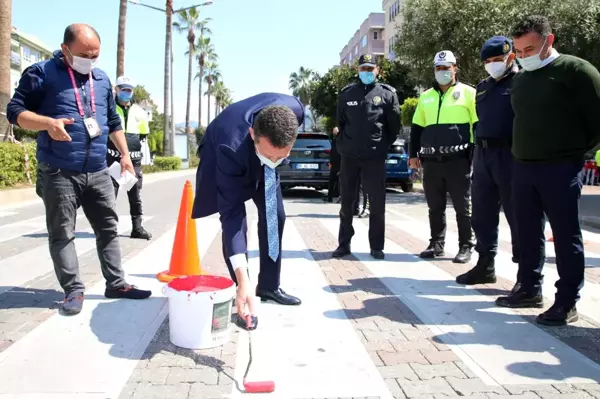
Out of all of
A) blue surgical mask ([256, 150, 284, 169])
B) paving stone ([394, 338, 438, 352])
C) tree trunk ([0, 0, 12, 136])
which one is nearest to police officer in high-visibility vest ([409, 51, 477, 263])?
paving stone ([394, 338, 438, 352])

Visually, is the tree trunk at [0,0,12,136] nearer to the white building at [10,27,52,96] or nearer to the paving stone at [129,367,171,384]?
the paving stone at [129,367,171,384]

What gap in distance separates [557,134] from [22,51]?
6244 cm

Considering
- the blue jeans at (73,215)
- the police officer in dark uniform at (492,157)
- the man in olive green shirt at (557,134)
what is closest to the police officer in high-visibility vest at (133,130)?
the blue jeans at (73,215)

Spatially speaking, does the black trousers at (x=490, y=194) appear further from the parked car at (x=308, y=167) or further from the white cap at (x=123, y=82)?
the parked car at (x=308, y=167)

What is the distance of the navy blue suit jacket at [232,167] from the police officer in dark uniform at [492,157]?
1.89 meters

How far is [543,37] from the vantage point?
3.76 m

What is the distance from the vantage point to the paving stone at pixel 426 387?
8.92 feet

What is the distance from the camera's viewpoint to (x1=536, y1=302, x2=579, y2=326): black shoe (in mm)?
3744

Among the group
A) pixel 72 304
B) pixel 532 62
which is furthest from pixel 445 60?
pixel 72 304

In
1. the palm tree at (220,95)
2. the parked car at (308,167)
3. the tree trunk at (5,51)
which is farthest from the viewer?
the palm tree at (220,95)

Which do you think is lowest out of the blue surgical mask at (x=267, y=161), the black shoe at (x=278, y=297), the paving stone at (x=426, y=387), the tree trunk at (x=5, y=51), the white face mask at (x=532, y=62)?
the paving stone at (x=426, y=387)

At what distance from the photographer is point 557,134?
12.2 ft

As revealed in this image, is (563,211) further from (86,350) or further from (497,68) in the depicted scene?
(86,350)

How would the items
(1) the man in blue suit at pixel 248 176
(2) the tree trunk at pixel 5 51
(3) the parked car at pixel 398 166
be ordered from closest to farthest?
(1) the man in blue suit at pixel 248 176 < (2) the tree trunk at pixel 5 51 < (3) the parked car at pixel 398 166
